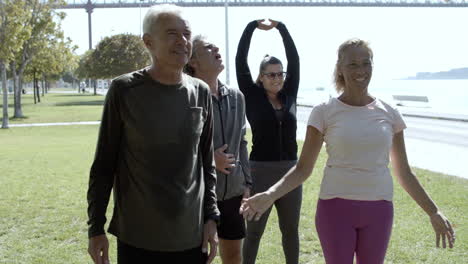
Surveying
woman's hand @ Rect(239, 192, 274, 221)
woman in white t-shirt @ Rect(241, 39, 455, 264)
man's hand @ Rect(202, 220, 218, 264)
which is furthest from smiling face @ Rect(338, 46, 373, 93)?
man's hand @ Rect(202, 220, 218, 264)

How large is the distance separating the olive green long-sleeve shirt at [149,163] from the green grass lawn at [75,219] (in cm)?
277

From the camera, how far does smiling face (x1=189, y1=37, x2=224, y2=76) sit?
369 cm

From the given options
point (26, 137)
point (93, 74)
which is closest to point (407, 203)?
point (26, 137)

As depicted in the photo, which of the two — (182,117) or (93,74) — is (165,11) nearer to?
(182,117)

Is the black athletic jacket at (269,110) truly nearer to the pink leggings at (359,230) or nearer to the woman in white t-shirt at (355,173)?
the woman in white t-shirt at (355,173)

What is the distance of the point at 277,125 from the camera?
4332 mm

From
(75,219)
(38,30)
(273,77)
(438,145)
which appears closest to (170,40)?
(273,77)

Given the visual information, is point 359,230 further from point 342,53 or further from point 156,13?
point 156,13

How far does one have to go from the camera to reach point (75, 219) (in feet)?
22.9

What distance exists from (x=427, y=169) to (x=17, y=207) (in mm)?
7771

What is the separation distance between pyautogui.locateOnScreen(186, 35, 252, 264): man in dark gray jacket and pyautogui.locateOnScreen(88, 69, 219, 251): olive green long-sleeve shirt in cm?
105

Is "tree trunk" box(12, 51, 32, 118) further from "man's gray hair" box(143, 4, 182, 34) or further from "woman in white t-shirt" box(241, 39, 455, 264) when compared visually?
"man's gray hair" box(143, 4, 182, 34)

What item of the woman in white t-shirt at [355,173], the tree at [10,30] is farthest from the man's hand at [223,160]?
the tree at [10,30]

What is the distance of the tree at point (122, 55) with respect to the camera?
154 ft
